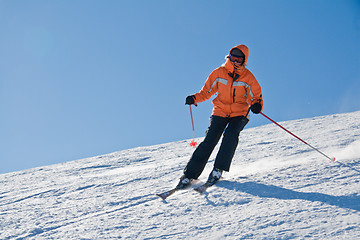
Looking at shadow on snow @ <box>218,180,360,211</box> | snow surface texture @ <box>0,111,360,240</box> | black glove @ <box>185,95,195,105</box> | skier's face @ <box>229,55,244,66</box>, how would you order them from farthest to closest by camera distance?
1. black glove @ <box>185,95,195,105</box>
2. skier's face @ <box>229,55,244,66</box>
3. shadow on snow @ <box>218,180,360,211</box>
4. snow surface texture @ <box>0,111,360,240</box>

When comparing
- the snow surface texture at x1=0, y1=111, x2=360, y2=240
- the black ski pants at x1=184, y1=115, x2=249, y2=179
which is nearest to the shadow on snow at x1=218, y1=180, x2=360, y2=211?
the snow surface texture at x1=0, y1=111, x2=360, y2=240

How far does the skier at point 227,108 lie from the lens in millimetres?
3926

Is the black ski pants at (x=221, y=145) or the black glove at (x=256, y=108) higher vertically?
the black glove at (x=256, y=108)

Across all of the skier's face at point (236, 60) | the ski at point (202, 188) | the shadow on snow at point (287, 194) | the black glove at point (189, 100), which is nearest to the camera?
the shadow on snow at point (287, 194)

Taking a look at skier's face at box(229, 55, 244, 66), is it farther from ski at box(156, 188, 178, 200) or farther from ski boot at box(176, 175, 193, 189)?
ski at box(156, 188, 178, 200)

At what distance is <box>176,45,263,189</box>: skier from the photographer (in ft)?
12.9

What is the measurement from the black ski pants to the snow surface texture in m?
0.29

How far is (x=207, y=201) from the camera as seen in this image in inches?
131

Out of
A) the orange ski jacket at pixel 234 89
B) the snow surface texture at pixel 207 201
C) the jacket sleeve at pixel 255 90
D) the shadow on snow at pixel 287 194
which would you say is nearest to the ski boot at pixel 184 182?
the snow surface texture at pixel 207 201

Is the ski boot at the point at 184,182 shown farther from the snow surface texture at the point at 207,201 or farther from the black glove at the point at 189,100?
the black glove at the point at 189,100

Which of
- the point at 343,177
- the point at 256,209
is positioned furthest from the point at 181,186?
the point at 343,177

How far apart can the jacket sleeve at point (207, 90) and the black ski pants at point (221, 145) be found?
0.98 feet

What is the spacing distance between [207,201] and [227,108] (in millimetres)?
1345

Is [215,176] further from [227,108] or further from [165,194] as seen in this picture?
[227,108]
